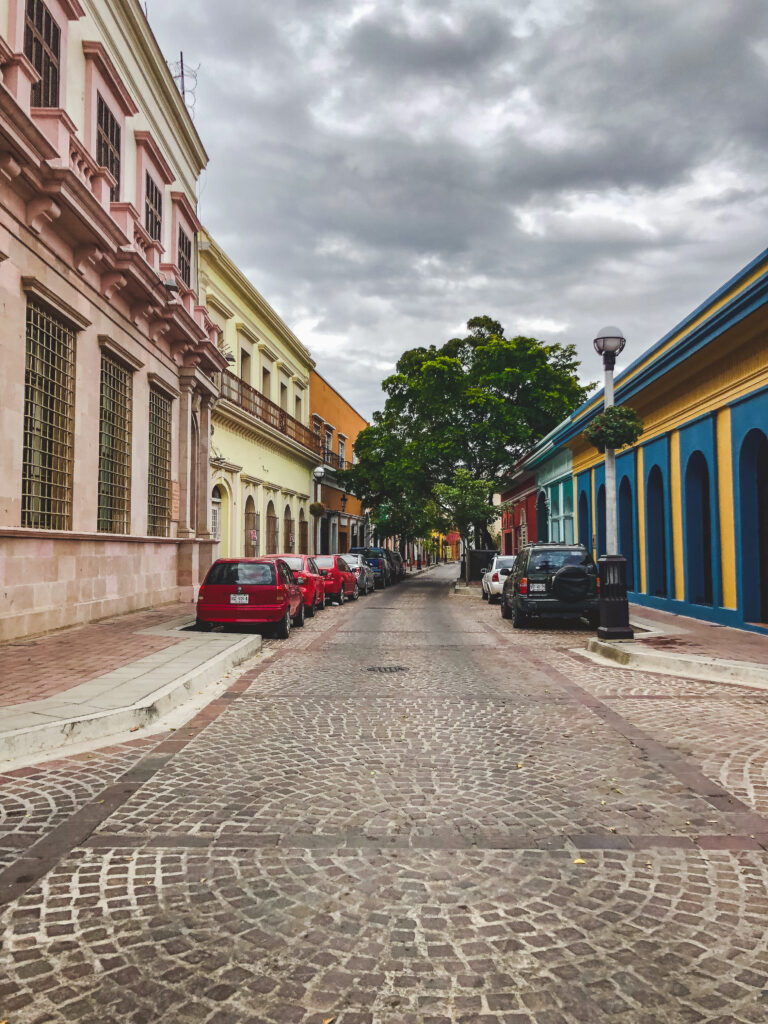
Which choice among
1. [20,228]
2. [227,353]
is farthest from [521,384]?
[20,228]

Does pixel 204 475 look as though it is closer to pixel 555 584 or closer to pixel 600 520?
pixel 555 584

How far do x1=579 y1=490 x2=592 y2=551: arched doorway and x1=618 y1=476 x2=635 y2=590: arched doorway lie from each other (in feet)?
13.3

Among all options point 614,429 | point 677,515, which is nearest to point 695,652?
point 614,429

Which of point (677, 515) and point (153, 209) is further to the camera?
point (153, 209)

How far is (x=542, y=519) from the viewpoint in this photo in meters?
35.7

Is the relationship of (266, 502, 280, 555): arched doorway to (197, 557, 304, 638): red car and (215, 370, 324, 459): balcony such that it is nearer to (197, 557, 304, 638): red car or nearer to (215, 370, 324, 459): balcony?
(215, 370, 324, 459): balcony

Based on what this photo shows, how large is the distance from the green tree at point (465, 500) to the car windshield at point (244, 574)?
62.4ft

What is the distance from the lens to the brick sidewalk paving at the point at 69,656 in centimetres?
760

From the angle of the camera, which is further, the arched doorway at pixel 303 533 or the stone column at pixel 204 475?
the arched doorway at pixel 303 533

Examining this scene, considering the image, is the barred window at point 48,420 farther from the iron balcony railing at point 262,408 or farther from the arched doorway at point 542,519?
the arched doorway at point 542,519

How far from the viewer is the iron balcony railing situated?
1003 inches

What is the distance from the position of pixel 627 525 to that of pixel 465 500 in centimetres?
1074

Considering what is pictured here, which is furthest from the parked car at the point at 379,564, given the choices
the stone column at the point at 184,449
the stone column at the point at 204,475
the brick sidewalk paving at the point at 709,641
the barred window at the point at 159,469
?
the brick sidewalk paving at the point at 709,641

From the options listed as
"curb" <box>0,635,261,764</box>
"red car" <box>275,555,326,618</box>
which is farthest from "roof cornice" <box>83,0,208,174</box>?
"curb" <box>0,635,261,764</box>
